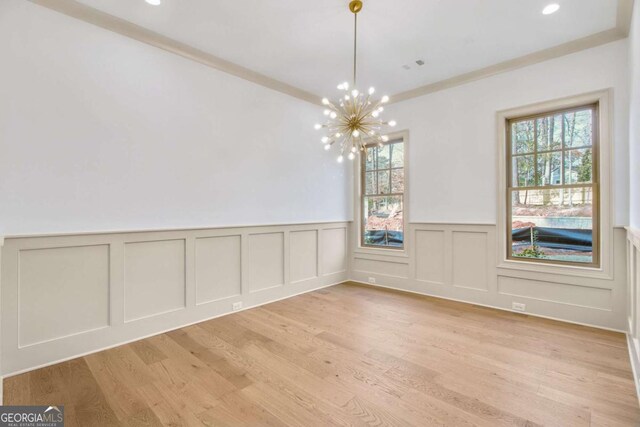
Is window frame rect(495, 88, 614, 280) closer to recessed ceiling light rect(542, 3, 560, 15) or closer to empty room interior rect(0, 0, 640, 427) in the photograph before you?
empty room interior rect(0, 0, 640, 427)

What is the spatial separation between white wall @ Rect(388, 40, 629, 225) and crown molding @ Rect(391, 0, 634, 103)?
6 cm

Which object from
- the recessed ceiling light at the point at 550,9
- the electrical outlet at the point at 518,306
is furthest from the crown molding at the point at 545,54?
the electrical outlet at the point at 518,306

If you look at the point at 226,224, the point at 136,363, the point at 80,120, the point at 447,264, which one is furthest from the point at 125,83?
the point at 447,264

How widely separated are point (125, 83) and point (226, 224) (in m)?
1.78

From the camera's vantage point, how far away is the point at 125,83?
297cm

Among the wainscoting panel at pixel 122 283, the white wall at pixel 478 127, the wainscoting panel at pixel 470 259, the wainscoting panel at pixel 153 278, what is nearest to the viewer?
the wainscoting panel at pixel 122 283

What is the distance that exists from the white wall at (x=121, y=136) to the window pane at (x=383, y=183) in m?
1.70

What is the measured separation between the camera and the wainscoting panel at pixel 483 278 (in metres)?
3.17

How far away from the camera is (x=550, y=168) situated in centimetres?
359

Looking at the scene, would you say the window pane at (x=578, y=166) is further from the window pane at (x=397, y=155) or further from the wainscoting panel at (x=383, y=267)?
the wainscoting panel at (x=383, y=267)

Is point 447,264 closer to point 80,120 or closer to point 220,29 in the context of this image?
point 220,29

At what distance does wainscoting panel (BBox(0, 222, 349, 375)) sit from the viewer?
2445 mm

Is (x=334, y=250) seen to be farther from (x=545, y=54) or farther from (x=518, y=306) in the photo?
(x=545, y=54)

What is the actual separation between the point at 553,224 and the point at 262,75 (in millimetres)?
4091
